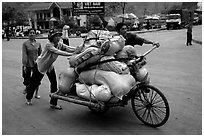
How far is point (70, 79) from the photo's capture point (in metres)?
5.04

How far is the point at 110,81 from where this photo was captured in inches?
178

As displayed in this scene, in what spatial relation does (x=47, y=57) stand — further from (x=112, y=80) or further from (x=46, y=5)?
(x=46, y=5)

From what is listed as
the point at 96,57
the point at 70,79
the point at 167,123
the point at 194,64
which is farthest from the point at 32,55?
the point at 194,64

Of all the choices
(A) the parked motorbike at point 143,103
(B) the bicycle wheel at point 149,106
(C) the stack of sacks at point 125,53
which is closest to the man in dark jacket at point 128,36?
(C) the stack of sacks at point 125,53

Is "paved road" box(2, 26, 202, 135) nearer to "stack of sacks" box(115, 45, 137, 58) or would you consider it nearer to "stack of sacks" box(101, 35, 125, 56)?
"stack of sacks" box(115, 45, 137, 58)

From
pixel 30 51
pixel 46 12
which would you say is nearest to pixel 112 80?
pixel 30 51

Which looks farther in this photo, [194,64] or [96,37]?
[194,64]

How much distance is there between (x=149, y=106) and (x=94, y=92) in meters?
0.86

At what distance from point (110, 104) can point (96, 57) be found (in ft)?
2.45

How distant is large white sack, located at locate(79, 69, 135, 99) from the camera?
4461 millimetres

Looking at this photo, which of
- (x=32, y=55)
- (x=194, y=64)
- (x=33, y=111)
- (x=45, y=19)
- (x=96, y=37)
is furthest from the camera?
(x=45, y=19)

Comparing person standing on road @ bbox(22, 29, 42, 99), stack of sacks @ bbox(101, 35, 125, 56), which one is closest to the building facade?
person standing on road @ bbox(22, 29, 42, 99)

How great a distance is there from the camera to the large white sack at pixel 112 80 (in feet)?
14.6

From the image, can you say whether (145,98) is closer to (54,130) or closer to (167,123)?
(167,123)
